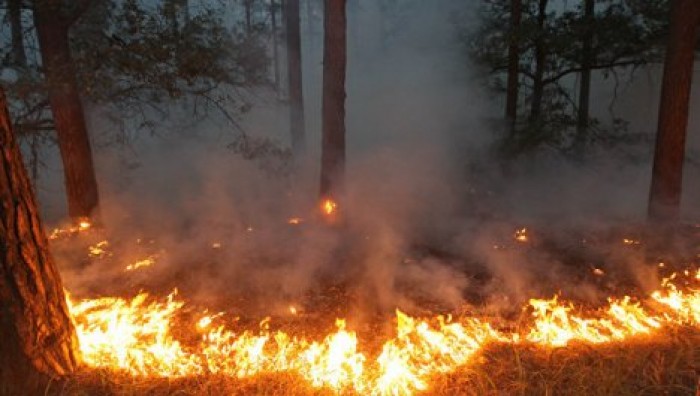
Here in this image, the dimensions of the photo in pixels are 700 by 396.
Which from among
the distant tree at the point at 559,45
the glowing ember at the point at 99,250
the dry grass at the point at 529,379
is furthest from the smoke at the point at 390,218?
the dry grass at the point at 529,379

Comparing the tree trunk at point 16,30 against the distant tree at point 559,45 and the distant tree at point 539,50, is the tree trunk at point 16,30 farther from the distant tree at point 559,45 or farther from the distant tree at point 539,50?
the distant tree at point 539,50

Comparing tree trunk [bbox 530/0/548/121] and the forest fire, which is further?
tree trunk [bbox 530/0/548/121]

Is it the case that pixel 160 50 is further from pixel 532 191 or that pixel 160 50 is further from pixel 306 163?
pixel 532 191

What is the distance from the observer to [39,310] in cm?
380

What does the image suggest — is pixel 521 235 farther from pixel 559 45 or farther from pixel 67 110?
pixel 67 110

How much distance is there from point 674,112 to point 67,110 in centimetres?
1067

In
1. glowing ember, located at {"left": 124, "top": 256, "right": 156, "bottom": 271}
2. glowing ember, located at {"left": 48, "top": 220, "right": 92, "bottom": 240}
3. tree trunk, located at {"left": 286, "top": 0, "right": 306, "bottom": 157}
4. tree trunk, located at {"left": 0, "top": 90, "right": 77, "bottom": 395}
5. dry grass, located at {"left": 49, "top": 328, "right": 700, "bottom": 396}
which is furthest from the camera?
tree trunk, located at {"left": 286, "top": 0, "right": 306, "bottom": 157}

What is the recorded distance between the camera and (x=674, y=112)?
7867mm

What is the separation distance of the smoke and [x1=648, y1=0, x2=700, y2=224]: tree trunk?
36.5 inches

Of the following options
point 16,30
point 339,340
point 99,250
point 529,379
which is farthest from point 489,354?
point 16,30

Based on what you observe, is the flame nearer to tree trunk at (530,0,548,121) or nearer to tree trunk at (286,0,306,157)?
tree trunk at (530,0,548,121)

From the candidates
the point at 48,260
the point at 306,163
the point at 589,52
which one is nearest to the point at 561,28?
the point at 589,52

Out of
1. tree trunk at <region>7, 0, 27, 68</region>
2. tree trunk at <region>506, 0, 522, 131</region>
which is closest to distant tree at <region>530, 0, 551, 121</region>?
tree trunk at <region>506, 0, 522, 131</region>

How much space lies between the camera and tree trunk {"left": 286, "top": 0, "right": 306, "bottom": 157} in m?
15.8
